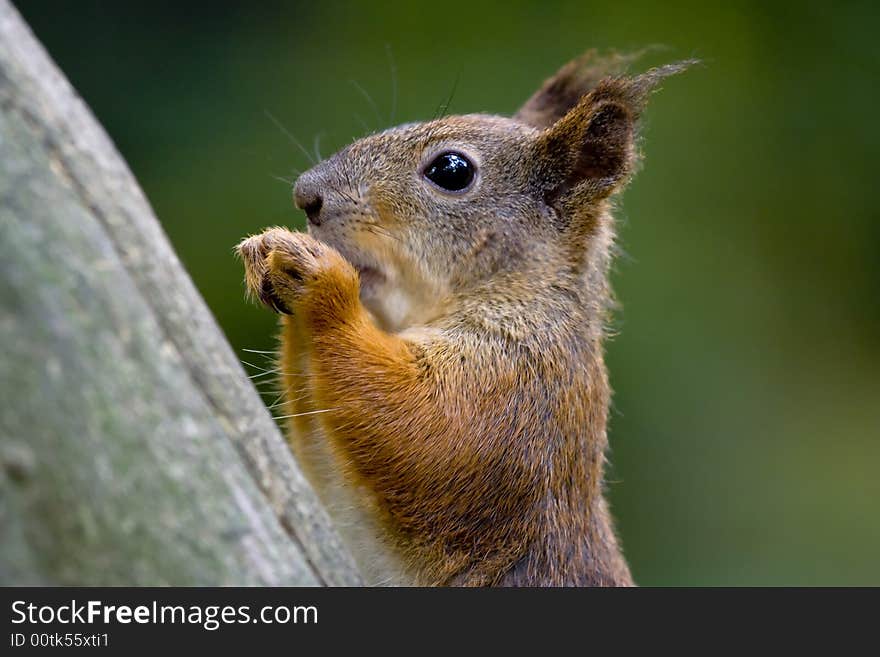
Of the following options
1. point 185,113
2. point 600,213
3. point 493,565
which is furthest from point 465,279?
point 185,113

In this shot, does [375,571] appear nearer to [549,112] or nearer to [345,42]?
[549,112]

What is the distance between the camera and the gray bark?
126 centimetres

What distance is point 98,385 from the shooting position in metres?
1.29

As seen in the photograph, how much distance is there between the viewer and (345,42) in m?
5.46

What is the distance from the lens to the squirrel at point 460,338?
8.25 feet

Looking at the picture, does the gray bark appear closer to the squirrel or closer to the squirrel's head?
the squirrel

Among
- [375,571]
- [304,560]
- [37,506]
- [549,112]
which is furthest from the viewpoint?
[549,112]

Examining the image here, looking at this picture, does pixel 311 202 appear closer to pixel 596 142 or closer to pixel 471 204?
pixel 471 204

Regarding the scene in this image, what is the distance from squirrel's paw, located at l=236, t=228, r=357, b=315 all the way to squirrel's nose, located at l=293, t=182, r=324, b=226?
0.38 meters

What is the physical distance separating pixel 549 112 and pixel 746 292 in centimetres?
225

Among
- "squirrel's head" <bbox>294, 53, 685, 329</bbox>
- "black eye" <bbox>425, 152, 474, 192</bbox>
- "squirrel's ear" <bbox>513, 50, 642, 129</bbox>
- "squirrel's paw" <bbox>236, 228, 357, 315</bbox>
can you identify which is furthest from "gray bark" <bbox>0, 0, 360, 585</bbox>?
"squirrel's ear" <bbox>513, 50, 642, 129</bbox>

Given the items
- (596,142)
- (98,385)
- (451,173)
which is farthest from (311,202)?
(98,385)

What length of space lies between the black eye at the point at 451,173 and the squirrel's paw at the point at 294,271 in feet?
2.02

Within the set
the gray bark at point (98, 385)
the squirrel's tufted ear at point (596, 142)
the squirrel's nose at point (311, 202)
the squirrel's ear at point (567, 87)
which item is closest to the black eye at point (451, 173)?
the squirrel's tufted ear at point (596, 142)
